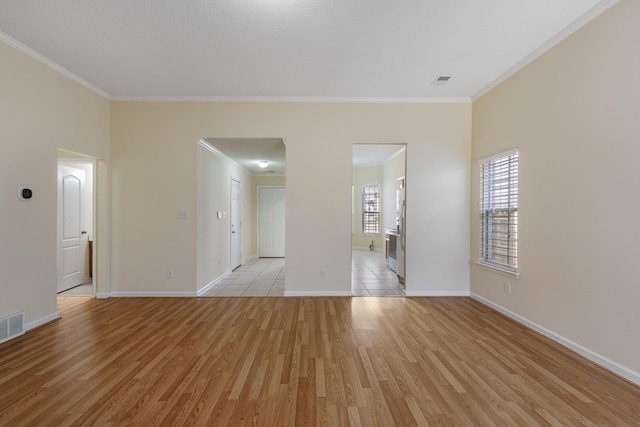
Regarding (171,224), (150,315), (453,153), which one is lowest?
(150,315)

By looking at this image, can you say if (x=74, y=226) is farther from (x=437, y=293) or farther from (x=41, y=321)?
(x=437, y=293)

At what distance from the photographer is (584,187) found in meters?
2.60

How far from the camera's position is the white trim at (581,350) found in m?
2.20

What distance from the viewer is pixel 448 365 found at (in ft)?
7.97

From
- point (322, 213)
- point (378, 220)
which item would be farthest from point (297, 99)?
point (378, 220)

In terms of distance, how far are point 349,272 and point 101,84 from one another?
4423mm

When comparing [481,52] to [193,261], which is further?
[193,261]

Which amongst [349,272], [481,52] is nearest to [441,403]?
[349,272]

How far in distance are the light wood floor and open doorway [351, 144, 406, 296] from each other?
1.71 m

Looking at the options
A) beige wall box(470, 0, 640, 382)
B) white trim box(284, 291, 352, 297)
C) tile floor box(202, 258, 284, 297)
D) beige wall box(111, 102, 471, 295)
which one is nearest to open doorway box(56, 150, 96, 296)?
beige wall box(111, 102, 471, 295)

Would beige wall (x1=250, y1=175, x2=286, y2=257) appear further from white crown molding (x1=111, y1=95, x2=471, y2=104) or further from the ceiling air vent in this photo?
the ceiling air vent

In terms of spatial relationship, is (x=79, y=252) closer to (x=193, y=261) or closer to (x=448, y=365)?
(x=193, y=261)

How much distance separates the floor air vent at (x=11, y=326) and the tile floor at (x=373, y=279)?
3967 millimetres

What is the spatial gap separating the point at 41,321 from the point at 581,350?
5.60 metres
